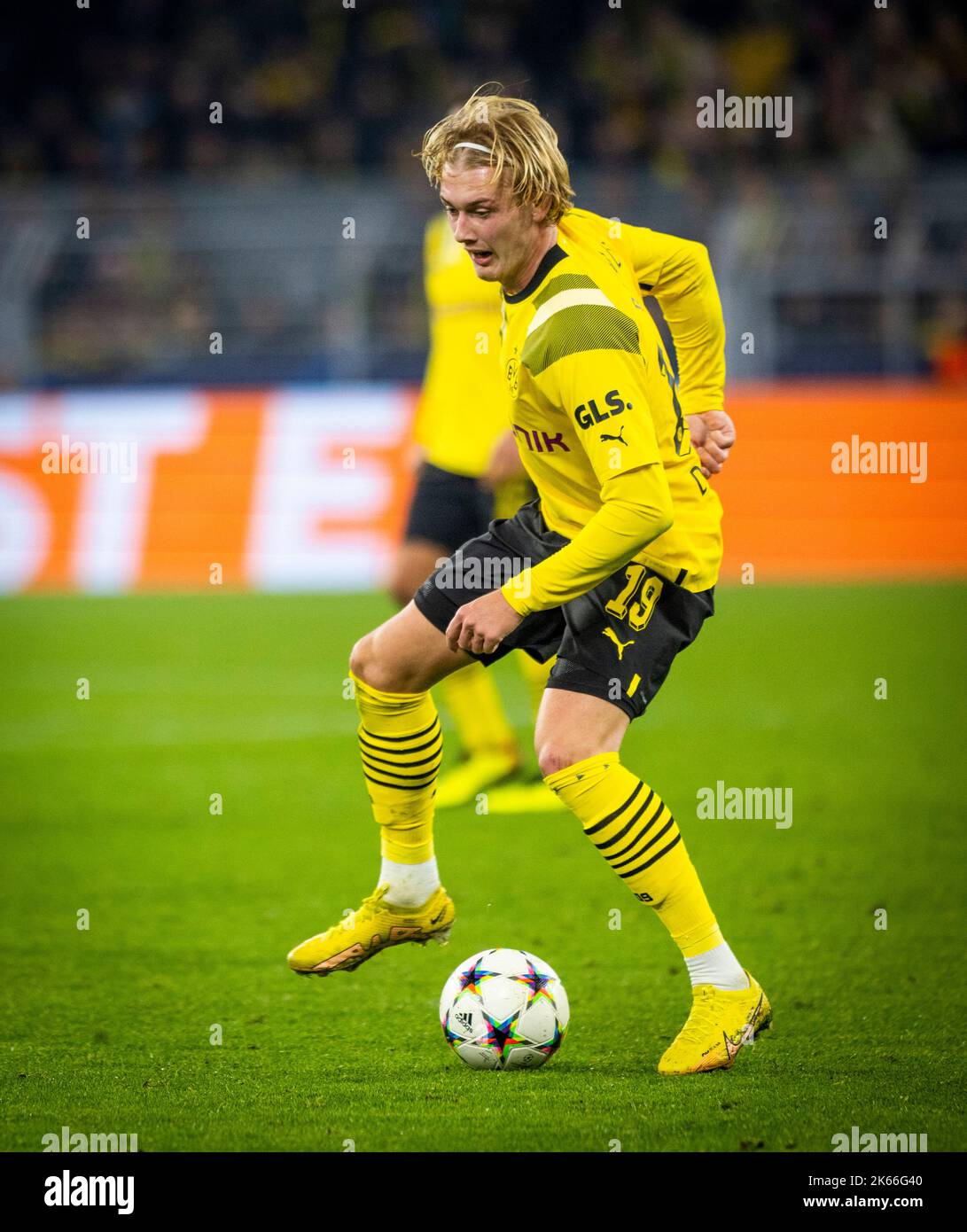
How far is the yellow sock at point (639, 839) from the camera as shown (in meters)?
3.80

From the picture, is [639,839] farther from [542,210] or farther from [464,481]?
[464,481]

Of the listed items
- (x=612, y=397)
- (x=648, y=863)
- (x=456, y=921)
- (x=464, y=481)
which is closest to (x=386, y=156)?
(x=464, y=481)

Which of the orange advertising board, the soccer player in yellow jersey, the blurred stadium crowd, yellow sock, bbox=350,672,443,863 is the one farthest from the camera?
the blurred stadium crowd

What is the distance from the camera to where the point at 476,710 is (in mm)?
6840

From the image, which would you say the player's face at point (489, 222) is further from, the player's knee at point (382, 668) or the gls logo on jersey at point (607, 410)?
the player's knee at point (382, 668)

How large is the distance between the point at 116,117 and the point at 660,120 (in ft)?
18.5

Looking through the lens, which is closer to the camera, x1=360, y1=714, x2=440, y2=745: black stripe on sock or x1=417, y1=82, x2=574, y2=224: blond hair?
x1=417, y1=82, x2=574, y2=224: blond hair

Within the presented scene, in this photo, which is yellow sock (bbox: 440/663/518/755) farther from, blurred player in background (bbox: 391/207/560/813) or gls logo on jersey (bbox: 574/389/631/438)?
gls logo on jersey (bbox: 574/389/631/438)

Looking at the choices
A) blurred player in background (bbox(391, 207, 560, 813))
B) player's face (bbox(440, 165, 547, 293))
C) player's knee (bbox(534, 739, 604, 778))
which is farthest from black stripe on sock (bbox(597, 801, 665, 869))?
blurred player in background (bbox(391, 207, 560, 813))

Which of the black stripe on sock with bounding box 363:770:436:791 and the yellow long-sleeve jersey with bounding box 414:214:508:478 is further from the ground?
the yellow long-sleeve jersey with bounding box 414:214:508:478

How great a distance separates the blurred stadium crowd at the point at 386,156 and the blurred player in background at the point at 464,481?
23.1 ft

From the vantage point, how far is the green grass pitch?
11.5 feet

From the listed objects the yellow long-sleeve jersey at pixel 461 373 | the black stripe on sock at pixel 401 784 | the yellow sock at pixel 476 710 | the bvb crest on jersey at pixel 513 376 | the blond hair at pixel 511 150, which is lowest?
the black stripe on sock at pixel 401 784

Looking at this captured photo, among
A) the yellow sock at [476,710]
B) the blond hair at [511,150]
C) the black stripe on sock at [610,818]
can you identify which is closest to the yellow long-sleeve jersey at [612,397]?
the blond hair at [511,150]
